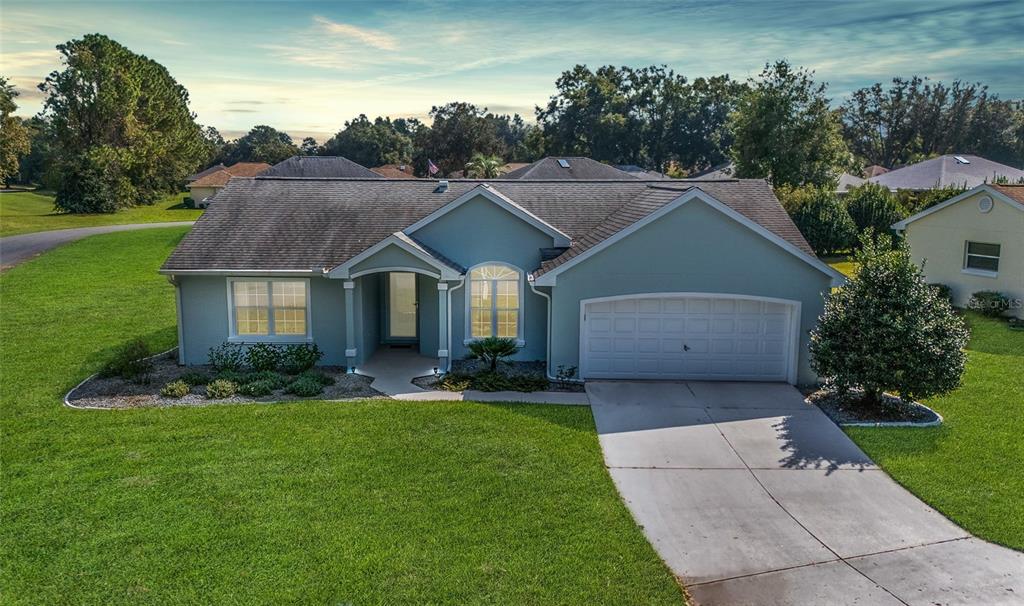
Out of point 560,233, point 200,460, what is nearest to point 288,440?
point 200,460

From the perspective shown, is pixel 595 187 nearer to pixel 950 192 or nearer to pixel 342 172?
pixel 950 192

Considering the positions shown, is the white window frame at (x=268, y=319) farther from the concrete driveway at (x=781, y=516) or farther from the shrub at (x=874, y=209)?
the shrub at (x=874, y=209)

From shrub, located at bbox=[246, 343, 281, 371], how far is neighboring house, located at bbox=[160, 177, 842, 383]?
1.53ft

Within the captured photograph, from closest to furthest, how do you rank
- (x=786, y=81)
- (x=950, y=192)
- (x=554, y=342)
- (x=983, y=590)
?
(x=983, y=590), (x=554, y=342), (x=950, y=192), (x=786, y=81)

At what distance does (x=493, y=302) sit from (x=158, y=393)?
7.65 metres

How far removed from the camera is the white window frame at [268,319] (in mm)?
16797

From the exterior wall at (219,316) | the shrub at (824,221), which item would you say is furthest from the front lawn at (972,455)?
the shrub at (824,221)

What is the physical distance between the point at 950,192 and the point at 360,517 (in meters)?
32.4

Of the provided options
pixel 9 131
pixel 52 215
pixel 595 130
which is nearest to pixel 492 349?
pixel 9 131

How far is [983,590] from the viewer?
7910mm

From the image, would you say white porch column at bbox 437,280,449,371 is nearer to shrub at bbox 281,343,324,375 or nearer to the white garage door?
shrub at bbox 281,343,324,375

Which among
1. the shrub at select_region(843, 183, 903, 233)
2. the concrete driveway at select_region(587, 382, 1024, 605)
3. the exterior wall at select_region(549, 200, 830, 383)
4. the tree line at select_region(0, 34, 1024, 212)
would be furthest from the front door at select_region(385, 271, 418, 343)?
the tree line at select_region(0, 34, 1024, 212)

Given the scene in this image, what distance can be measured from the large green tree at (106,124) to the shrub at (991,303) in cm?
5492

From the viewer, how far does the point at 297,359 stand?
Answer: 16.4 metres
